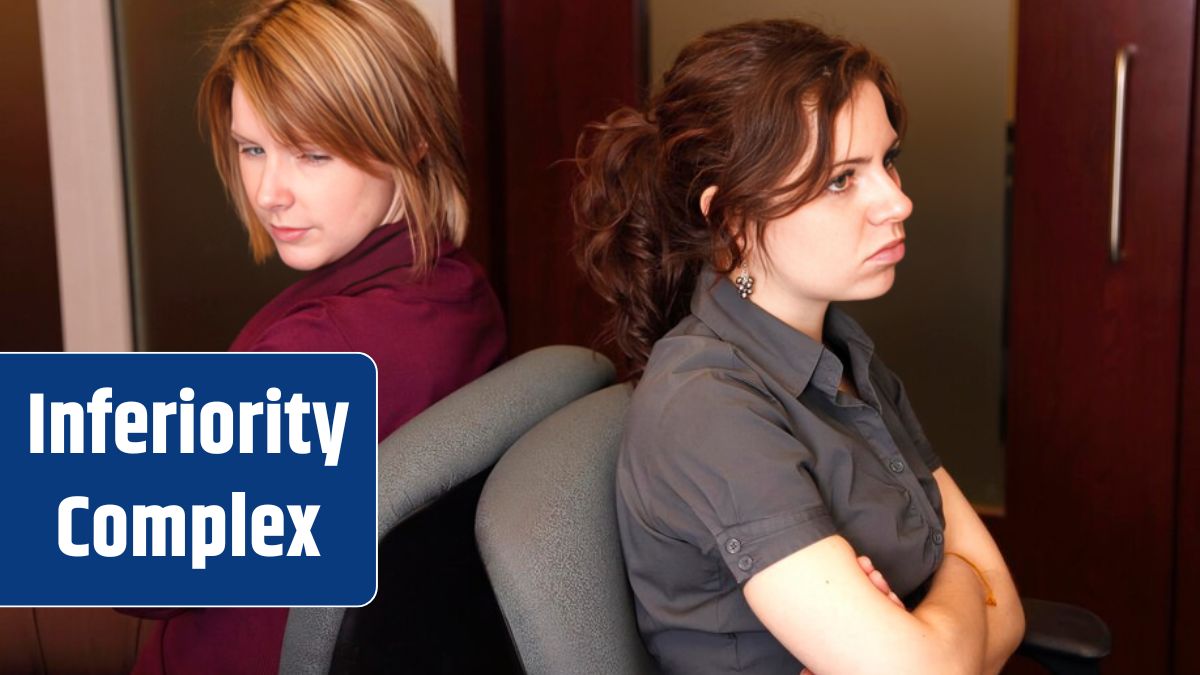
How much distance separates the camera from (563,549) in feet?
3.58

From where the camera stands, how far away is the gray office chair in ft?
3.45

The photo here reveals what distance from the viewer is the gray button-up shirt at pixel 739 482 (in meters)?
1.06

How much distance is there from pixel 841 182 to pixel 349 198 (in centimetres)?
47

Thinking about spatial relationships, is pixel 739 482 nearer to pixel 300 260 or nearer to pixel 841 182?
pixel 841 182

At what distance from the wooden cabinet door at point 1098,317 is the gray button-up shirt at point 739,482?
0.86m

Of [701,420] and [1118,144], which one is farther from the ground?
[1118,144]

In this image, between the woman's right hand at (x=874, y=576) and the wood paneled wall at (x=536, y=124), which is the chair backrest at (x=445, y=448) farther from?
the wood paneled wall at (x=536, y=124)

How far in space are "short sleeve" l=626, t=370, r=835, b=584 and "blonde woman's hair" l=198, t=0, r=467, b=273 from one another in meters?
0.34

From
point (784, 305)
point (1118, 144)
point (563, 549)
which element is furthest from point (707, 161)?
point (1118, 144)

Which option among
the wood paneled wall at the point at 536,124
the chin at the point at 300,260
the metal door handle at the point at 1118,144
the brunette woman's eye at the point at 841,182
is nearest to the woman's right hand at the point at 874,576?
the brunette woman's eye at the point at 841,182

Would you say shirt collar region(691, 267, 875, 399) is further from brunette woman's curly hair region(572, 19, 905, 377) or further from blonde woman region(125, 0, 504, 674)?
blonde woman region(125, 0, 504, 674)

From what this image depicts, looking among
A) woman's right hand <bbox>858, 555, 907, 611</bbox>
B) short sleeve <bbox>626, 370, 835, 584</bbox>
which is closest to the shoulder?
short sleeve <bbox>626, 370, 835, 584</bbox>

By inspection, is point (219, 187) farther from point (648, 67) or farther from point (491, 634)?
point (491, 634)

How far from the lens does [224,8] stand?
2.51 metres
